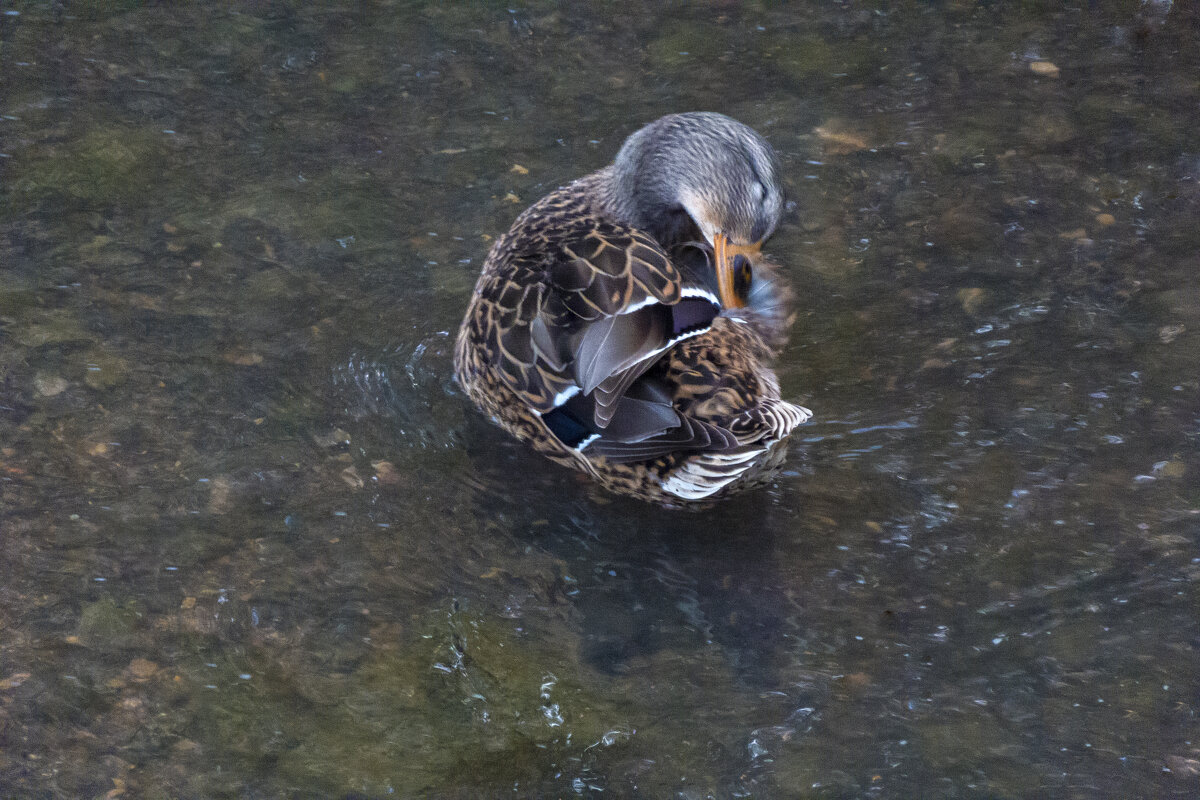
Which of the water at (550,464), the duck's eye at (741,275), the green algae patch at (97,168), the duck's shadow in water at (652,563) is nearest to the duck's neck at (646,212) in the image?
the duck's eye at (741,275)

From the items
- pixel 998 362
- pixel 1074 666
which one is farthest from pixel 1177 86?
pixel 1074 666

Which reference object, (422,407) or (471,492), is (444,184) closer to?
(422,407)

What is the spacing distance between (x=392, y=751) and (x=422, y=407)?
134cm

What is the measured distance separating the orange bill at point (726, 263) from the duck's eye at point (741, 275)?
0.02 metres

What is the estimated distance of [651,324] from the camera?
3.18 metres

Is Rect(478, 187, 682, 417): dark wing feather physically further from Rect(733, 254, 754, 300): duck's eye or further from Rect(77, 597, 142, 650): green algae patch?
Rect(77, 597, 142, 650): green algae patch

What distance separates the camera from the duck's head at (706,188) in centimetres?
363

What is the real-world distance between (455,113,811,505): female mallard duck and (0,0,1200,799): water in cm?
23

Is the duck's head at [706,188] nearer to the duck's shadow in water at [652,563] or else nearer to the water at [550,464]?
the water at [550,464]

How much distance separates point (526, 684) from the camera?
116 inches

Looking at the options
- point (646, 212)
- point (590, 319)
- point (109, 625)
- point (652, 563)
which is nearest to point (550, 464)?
point (652, 563)

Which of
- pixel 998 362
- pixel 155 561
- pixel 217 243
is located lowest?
pixel 155 561

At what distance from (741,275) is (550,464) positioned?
892 mm

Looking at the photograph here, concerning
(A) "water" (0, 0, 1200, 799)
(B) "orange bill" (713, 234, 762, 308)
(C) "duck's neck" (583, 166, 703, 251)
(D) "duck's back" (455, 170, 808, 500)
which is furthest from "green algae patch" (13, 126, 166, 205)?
(B) "orange bill" (713, 234, 762, 308)
